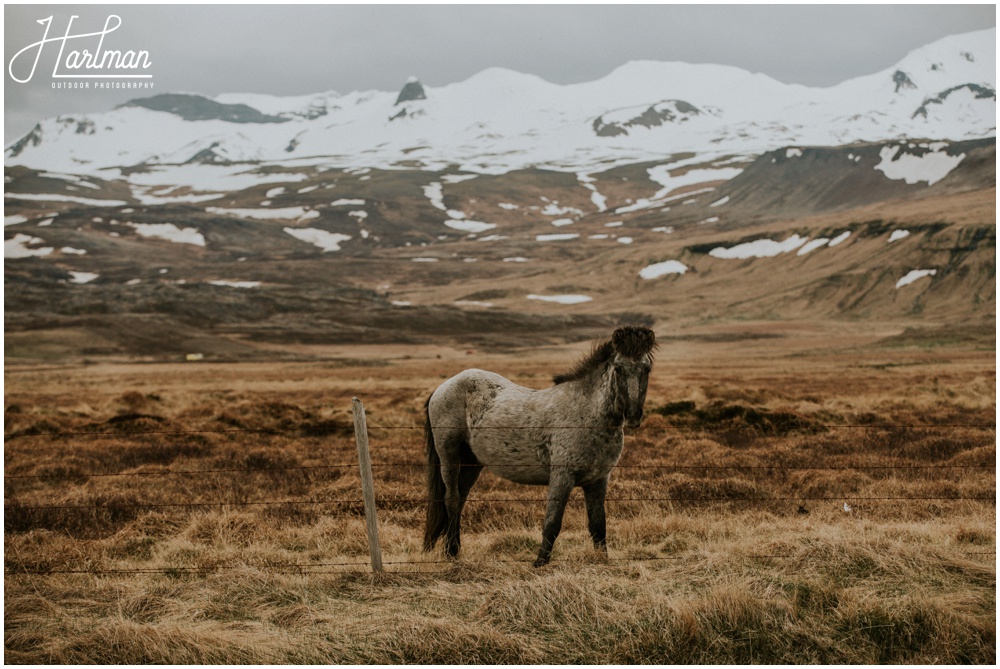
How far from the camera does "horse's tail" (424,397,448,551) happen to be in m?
8.19

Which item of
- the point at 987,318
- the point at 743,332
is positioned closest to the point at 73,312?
the point at 743,332

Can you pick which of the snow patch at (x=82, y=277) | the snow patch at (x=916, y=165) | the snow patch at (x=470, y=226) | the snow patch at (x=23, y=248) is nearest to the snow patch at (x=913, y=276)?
the snow patch at (x=916, y=165)

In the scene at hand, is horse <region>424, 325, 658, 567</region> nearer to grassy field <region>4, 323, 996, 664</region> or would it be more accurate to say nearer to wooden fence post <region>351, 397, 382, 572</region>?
grassy field <region>4, 323, 996, 664</region>

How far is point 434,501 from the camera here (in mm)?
8258

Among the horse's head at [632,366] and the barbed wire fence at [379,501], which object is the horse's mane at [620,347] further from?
the barbed wire fence at [379,501]

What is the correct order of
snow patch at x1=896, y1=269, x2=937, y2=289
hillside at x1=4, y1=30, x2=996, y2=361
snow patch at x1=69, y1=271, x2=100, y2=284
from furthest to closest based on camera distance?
snow patch at x1=69, y1=271, x2=100, y2=284 → snow patch at x1=896, y1=269, x2=937, y2=289 → hillside at x1=4, y1=30, x2=996, y2=361

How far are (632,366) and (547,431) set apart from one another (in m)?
1.16

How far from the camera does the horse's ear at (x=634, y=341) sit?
6.88 metres

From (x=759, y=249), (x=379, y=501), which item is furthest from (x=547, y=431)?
(x=759, y=249)

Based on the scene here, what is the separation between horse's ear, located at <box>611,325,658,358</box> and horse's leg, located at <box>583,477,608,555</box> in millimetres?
1425

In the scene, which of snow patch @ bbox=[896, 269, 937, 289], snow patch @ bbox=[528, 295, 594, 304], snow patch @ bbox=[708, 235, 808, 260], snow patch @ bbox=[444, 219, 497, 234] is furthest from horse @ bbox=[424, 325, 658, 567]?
snow patch @ bbox=[444, 219, 497, 234]

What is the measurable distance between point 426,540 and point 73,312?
98025mm

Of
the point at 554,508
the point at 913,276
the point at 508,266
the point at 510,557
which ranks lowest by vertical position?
the point at 913,276

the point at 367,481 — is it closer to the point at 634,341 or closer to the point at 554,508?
the point at 554,508
